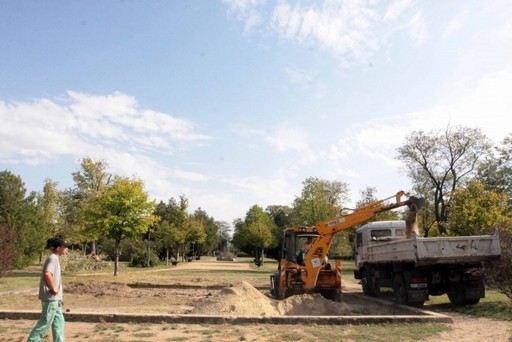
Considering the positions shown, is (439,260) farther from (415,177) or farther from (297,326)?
(415,177)

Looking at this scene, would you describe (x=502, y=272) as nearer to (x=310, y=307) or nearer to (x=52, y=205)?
(x=310, y=307)

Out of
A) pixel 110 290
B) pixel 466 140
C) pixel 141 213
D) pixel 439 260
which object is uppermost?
pixel 466 140

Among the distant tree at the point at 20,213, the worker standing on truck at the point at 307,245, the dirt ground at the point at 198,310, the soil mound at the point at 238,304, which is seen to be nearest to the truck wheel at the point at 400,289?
the dirt ground at the point at 198,310

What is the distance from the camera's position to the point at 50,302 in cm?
657

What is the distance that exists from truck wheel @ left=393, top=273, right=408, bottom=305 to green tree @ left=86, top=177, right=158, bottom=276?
64.9 ft

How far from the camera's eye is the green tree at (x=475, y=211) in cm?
2691

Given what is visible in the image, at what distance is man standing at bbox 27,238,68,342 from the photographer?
6.50m

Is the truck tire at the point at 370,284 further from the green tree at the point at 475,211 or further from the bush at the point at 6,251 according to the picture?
the bush at the point at 6,251

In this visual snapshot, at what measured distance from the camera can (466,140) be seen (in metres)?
40.3

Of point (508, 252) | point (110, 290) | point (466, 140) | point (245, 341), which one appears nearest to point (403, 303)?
point (508, 252)

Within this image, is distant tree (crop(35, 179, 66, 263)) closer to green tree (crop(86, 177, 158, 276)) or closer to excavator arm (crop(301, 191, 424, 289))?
green tree (crop(86, 177, 158, 276))

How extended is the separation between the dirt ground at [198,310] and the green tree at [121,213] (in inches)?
398

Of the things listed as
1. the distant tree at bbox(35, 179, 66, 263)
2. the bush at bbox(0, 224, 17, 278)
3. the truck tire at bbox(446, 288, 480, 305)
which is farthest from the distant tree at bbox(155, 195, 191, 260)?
the truck tire at bbox(446, 288, 480, 305)

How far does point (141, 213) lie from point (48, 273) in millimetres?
24081
